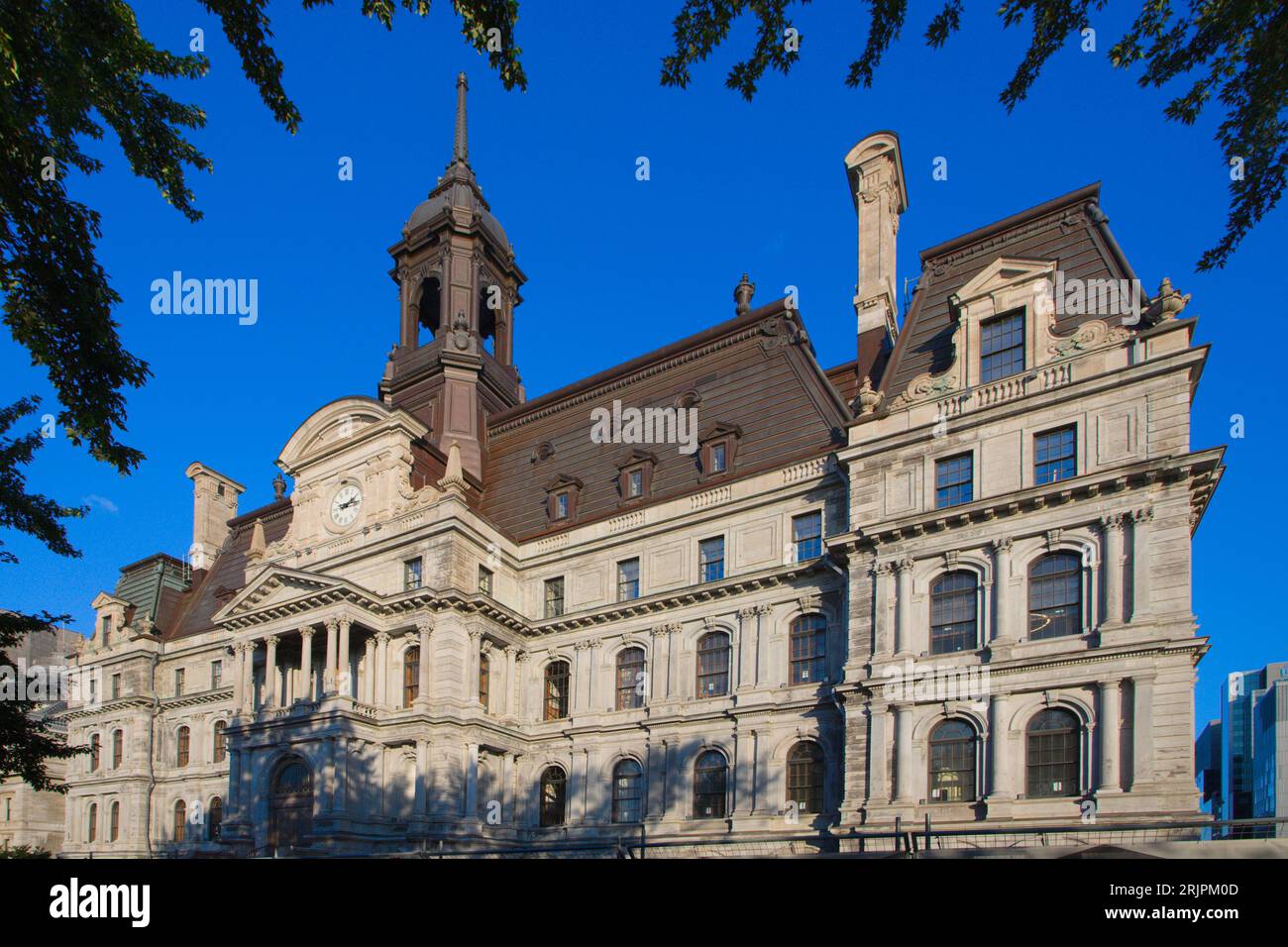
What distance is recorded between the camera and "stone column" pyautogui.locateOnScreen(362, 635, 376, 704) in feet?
121

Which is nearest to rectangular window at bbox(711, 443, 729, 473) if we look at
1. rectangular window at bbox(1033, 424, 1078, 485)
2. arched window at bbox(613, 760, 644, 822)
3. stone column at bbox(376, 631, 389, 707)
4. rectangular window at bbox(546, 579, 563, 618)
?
rectangular window at bbox(546, 579, 563, 618)

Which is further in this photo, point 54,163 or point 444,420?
point 444,420

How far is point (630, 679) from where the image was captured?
117 feet

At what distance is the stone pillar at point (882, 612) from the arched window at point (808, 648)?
3.20 m

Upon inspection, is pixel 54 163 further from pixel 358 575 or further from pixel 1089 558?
pixel 358 575

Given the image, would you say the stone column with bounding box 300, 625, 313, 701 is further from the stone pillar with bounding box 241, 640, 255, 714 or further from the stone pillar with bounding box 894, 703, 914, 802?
the stone pillar with bounding box 894, 703, 914, 802

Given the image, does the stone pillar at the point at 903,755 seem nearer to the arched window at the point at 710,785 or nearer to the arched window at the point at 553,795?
the arched window at the point at 710,785

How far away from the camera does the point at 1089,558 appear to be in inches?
1014

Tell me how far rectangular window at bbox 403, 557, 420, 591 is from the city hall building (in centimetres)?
11

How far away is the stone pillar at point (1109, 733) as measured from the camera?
23.5m

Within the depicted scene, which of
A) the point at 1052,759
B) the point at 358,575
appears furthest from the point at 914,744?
the point at 358,575

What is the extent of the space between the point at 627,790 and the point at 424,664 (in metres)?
9.21
